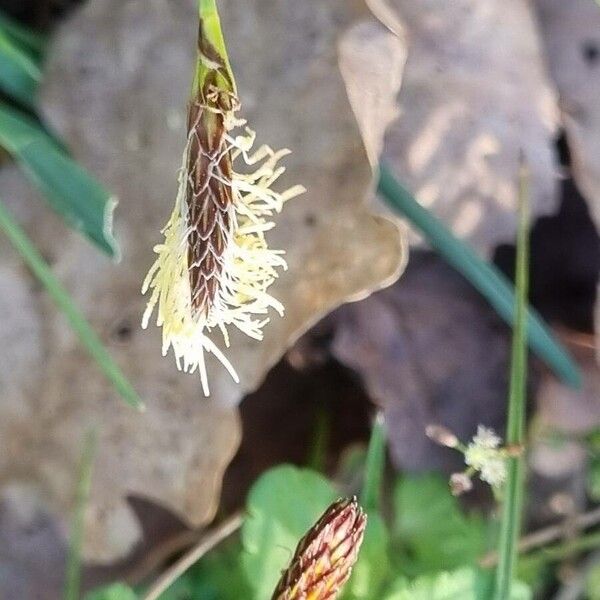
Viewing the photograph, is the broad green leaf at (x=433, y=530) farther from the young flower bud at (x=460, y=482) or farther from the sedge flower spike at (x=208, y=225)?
the sedge flower spike at (x=208, y=225)

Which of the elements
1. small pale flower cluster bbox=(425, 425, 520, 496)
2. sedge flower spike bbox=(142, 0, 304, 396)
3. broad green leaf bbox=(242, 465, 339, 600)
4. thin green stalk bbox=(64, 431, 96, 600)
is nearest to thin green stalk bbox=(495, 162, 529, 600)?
small pale flower cluster bbox=(425, 425, 520, 496)

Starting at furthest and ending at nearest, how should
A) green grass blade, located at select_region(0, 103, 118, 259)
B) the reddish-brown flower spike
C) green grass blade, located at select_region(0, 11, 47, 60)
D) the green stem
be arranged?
green grass blade, located at select_region(0, 11, 47, 60) → green grass blade, located at select_region(0, 103, 118, 259) → the reddish-brown flower spike → the green stem

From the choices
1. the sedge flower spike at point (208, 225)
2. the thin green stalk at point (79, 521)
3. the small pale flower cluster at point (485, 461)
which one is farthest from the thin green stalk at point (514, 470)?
the thin green stalk at point (79, 521)

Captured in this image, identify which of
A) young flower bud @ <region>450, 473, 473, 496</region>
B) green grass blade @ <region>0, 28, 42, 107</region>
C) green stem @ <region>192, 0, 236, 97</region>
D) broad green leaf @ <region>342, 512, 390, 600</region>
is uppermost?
green stem @ <region>192, 0, 236, 97</region>

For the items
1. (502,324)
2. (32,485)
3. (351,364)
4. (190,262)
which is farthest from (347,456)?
(190,262)

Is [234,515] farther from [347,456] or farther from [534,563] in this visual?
[534,563]

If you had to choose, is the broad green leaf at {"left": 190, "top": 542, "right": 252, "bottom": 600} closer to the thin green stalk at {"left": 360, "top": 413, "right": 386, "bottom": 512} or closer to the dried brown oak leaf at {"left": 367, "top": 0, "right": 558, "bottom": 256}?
the thin green stalk at {"left": 360, "top": 413, "right": 386, "bottom": 512}

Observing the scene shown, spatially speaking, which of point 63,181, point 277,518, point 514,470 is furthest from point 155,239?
point 514,470

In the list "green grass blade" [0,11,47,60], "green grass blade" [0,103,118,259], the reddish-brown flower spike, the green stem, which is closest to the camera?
the green stem
